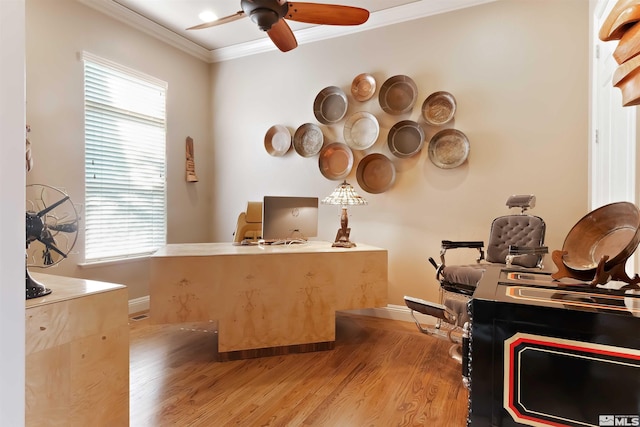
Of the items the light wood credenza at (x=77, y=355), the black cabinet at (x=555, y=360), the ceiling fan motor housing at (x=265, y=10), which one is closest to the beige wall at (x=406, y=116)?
the ceiling fan motor housing at (x=265, y=10)

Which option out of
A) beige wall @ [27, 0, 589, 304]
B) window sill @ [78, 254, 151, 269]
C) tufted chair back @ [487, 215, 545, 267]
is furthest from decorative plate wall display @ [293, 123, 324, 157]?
window sill @ [78, 254, 151, 269]

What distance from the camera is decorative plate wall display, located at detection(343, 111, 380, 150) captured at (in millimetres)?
3715

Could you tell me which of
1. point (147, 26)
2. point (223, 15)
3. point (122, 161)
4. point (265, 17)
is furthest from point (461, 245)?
point (147, 26)

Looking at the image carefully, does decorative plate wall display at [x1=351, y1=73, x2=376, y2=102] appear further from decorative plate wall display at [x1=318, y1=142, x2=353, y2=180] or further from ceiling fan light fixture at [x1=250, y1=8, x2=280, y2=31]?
ceiling fan light fixture at [x1=250, y1=8, x2=280, y2=31]

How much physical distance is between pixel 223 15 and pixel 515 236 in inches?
145

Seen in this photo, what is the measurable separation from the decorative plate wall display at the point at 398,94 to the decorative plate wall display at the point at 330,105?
45 cm

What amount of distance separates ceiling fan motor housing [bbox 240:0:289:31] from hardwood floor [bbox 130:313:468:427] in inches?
91.4

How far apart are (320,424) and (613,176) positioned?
2322 mm

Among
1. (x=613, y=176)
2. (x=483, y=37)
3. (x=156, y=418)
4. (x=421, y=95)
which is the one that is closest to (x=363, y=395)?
(x=156, y=418)

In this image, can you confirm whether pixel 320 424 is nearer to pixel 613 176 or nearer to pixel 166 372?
pixel 166 372

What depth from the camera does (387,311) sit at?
369cm

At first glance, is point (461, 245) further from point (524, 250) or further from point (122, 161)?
point (122, 161)

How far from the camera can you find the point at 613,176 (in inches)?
85.1

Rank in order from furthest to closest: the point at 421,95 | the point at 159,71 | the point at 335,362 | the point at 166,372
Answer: the point at 159,71 < the point at 421,95 < the point at 335,362 < the point at 166,372
